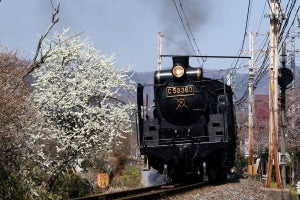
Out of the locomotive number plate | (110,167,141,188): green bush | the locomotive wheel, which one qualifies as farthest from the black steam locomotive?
(110,167,141,188): green bush

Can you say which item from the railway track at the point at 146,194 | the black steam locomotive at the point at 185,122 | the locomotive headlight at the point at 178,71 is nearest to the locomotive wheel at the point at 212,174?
the railway track at the point at 146,194

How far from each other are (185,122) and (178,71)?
1659 mm

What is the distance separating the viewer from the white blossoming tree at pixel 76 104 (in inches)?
779

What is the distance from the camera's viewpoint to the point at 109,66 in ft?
74.3

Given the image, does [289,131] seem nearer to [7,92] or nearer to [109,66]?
[109,66]

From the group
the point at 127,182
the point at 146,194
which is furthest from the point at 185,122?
the point at 127,182

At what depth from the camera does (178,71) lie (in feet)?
A: 55.0

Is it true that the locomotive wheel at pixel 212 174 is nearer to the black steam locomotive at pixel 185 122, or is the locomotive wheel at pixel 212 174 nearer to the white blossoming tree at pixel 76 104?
the black steam locomotive at pixel 185 122

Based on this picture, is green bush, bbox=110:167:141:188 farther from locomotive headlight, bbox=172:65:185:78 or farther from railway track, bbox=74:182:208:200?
locomotive headlight, bbox=172:65:185:78

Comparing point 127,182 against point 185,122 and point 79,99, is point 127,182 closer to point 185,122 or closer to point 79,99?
point 79,99

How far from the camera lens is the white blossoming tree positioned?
19781mm

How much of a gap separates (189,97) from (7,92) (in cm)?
605

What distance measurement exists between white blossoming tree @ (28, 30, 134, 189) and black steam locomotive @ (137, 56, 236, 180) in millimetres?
3636

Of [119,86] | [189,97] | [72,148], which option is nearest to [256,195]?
[189,97]
